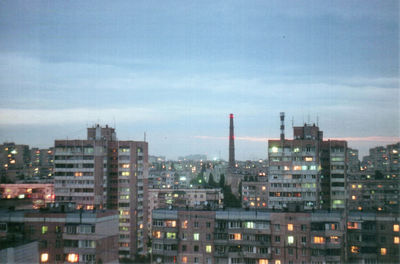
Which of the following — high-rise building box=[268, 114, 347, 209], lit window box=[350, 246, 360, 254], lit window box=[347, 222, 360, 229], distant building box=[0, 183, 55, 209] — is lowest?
lit window box=[350, 246, 360, 254]

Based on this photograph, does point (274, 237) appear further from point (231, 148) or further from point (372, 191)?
point (231, 148)

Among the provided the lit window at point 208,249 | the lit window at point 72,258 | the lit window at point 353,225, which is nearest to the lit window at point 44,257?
the lit window at point 72,258

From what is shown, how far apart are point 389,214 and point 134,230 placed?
11.8 m

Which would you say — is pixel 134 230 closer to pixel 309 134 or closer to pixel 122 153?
pixel 122 153

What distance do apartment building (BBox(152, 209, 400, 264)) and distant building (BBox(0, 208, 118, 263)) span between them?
6.61 feet

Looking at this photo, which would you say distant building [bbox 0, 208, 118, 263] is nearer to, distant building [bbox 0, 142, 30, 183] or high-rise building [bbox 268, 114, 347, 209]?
high-rise building [bbox 268, 114, 347, 209]

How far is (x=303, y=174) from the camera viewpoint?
19141mm

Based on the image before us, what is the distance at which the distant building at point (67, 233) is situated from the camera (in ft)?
38.9

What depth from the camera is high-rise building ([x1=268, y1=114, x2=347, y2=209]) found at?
19.0m

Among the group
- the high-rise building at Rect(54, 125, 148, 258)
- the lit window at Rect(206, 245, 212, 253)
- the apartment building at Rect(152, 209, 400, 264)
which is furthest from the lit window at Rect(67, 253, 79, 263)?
the high-rise building at Rect(54, 125, 148, 258)

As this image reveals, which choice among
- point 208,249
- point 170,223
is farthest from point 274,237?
point 170,223

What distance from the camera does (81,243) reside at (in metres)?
12.0

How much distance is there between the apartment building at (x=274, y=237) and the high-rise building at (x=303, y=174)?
502 cm

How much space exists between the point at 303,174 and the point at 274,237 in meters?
6.60
